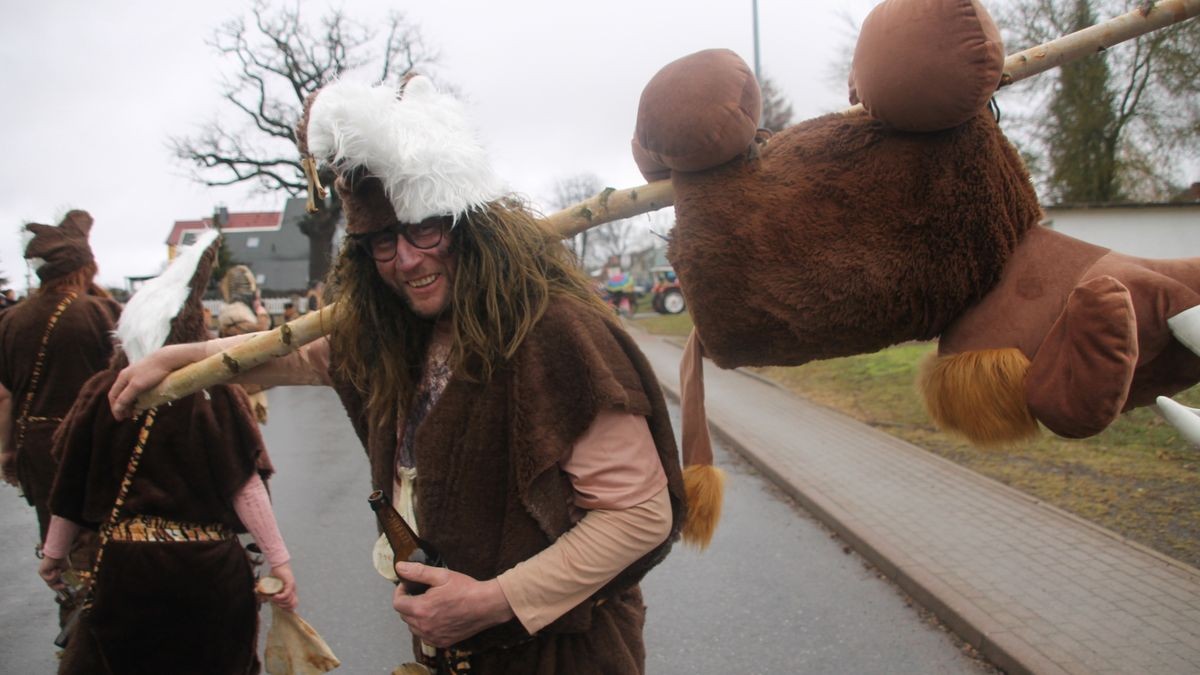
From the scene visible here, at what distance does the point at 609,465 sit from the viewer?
4.86 ft

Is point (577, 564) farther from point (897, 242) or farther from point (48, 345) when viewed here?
point (48, 345)

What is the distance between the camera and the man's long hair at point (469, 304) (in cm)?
156

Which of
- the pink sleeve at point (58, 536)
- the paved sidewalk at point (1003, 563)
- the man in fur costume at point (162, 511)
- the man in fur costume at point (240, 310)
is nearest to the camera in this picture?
the man in fur costume at point (162, 511)

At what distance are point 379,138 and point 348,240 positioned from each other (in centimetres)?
41

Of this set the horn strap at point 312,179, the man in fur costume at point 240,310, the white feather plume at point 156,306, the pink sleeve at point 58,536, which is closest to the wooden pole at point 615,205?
the horn strap at point 312,179

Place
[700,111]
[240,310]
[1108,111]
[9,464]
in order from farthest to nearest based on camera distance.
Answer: [1108,111] → [240,310] → [9,464] → [700,111]

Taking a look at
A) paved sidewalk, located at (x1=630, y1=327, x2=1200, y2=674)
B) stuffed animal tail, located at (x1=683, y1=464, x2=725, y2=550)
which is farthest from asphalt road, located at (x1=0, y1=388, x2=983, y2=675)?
stuffed animal tail, located at (x1=683, y1=464, x2=725, y2=550)

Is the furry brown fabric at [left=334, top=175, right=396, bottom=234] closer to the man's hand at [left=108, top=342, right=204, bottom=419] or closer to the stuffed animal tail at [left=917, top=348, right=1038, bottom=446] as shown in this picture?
the man's hand at [left=108, top=342, right=204, bottom=419]

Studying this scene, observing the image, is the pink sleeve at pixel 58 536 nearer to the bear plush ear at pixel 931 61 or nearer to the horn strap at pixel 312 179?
the horn strap at pixel 312 179

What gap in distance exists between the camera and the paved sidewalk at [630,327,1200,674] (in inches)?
136

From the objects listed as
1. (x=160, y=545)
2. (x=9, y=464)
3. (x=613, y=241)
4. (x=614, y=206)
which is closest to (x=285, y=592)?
(x=160, y=545)

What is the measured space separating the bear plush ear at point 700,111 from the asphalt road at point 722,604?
327 centimetres

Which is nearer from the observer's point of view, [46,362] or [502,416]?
[502,416]

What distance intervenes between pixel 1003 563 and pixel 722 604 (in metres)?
1.65
